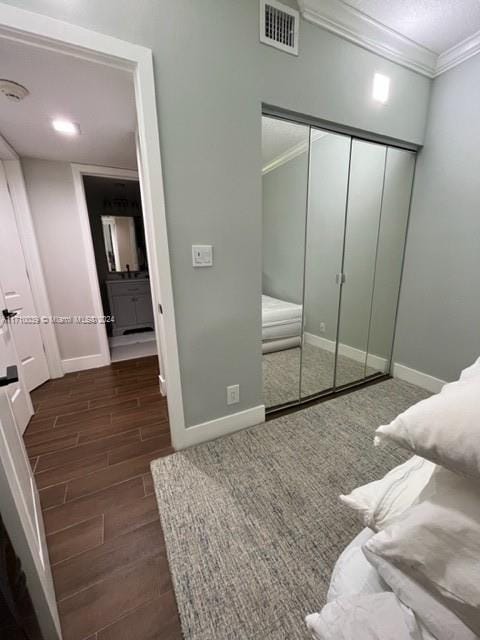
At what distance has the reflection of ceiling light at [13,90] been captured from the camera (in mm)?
1375

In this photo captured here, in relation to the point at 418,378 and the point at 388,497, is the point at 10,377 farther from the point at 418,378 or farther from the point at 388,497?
the point at 418,378

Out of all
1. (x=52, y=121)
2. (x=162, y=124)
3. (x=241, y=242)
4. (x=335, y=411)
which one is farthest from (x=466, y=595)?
(x=52, y=121)

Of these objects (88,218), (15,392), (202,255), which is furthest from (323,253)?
(15,392)

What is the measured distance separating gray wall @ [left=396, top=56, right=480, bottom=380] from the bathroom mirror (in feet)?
13.5

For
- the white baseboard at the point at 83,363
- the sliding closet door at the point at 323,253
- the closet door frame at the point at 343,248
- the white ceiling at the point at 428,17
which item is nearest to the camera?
the white ceiling at the point at 428,17

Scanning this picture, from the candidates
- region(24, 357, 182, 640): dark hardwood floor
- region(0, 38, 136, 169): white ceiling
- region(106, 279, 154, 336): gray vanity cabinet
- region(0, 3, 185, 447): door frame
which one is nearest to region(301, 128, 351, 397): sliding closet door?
region(0, 3, 185, 447): door frame

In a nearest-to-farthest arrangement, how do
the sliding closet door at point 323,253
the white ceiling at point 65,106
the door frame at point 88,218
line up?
the white ceiling at point 65,106 → the sliding closet door at point 323,253 → the door frame at point 88,218

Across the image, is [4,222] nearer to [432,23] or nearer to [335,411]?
[335,411]

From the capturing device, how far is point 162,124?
1303 millimetres

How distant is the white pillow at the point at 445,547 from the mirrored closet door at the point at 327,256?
157 centimetres

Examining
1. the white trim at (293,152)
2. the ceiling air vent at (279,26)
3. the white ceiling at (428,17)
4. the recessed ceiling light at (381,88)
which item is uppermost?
the white ceiling at (428,17)


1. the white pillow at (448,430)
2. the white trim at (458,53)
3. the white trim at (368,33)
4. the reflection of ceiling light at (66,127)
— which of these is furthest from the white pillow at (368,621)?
the white trim at (458,53)

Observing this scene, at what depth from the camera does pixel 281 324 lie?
2.20 meters

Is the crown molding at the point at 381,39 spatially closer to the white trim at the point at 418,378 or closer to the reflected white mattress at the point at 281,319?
the reflected white mattress at the point at 281,319
